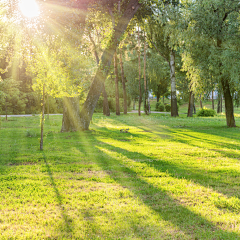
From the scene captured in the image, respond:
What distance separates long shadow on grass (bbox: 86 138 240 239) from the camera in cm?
338

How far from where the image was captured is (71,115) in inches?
513

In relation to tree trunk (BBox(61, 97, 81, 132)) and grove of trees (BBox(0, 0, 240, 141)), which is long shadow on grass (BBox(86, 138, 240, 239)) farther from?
tree trunk (BBox(61, 97, 81, 132))

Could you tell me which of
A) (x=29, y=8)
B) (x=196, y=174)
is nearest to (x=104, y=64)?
(x=29, y=8)

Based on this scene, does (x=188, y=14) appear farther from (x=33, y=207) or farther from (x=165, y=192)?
Answer: (x=33, y=207)

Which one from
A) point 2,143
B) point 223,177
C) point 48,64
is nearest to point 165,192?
point 223,177

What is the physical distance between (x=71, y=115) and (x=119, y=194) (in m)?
8.91

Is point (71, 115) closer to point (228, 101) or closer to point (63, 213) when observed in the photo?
point (63, 213)

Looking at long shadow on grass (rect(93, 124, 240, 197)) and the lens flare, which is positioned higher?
the lens flare

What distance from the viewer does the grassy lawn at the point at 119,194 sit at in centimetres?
345

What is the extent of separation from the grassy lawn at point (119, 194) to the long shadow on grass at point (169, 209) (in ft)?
0.04

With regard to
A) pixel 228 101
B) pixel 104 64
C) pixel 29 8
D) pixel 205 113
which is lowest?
pixel 205 113

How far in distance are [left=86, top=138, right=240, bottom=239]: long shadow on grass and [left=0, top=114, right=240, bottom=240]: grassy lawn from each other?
13 mm

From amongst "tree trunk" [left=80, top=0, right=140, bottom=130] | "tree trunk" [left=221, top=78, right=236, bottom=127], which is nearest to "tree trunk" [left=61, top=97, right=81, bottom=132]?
"tree trunk" [left=80, top=0, right=140, bottom=130]

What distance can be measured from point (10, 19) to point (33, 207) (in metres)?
9.40
